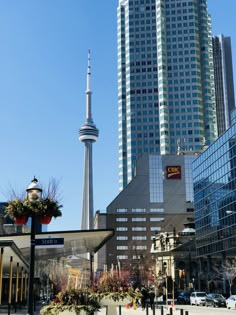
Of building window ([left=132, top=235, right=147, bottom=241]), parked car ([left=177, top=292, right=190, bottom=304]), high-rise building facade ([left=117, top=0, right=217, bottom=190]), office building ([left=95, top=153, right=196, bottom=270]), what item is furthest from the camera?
high-rise building facade ([left=117, top=0, right=217, bottom=190])

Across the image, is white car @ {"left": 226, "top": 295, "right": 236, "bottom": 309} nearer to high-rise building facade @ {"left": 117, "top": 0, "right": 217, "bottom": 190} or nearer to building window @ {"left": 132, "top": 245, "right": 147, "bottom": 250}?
building window @ {"left": 132, "top": 245, "right": 147, "bottom": 250}

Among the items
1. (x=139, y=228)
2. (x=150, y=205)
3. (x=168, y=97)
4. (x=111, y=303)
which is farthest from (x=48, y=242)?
(x=168, y=97)

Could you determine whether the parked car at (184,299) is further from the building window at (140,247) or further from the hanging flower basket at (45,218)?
the building window at (140,247)

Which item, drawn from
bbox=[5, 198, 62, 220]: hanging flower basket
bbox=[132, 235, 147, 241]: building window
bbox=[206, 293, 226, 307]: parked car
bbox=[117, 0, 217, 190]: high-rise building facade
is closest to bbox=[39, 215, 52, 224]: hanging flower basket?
bbox=[5, 198, 62, 220]: hanging flower basket

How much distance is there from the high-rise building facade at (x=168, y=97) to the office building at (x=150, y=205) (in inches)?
641

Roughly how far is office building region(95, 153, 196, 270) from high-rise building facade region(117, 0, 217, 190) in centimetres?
1628

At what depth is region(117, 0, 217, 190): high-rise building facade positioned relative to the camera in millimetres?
187000

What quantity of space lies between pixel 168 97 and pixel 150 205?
148ft

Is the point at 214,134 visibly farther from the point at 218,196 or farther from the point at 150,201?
the point at 218,196

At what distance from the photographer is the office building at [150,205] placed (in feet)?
556

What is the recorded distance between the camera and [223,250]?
8388 cm

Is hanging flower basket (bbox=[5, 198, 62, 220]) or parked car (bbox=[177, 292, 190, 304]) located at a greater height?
hanging flower basket (bbox=[5, 198, 62, 220])

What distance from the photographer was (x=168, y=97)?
191 metres

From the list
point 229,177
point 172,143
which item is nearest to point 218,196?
point 229,177
